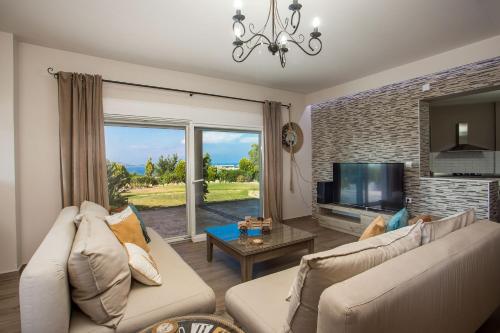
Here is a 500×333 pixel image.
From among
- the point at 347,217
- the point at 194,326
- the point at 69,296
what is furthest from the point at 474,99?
the point at 69,296

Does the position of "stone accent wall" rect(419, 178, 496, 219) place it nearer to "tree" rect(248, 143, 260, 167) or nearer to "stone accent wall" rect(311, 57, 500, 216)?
"stone accent wall" rect(311, 57, 500, 216)

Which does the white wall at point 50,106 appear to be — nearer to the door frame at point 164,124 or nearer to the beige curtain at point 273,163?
the door frame at point 164,124

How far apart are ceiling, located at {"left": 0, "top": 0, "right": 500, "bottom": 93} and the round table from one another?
2.34 m

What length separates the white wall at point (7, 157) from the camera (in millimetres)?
2576

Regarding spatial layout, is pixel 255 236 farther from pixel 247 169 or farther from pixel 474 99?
pixel 474 99

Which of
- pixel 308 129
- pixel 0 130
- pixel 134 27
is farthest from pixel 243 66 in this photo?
pixel 0 130

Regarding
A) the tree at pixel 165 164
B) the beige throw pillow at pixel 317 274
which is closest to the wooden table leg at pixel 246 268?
the beige throw pillow at pixel 317 274

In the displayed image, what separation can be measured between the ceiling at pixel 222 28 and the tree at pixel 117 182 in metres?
1.49

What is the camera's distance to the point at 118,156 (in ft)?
11.7

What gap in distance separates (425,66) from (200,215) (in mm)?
3882

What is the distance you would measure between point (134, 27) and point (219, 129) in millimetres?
1931

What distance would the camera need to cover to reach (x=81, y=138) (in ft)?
9.77

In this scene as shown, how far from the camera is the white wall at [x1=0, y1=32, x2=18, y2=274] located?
258 centimetres

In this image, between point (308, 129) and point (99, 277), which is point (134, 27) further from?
point (308, 129)
